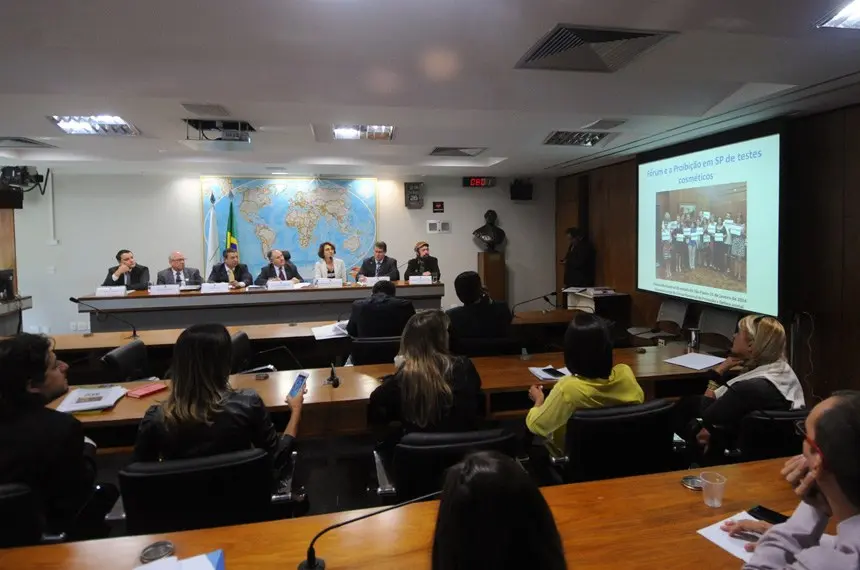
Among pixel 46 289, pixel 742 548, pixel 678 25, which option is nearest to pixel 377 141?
pixel 678 25

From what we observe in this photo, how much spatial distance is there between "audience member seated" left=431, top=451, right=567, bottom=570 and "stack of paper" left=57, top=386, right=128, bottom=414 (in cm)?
227

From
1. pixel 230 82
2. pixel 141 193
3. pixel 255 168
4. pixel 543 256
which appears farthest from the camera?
pixel 543 256

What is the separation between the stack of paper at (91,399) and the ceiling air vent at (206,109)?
2208mm

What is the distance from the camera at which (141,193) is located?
24.4ft

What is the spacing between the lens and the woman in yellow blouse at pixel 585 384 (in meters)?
2.00

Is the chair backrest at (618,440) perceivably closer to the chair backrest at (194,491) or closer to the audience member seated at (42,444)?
the chair backrest at (194,491)

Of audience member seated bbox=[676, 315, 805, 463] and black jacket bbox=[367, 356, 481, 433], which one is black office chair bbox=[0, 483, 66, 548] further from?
audience member seated bbox=[676, 315, 805, 463]

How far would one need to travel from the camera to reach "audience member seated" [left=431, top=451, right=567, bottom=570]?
27.9 inches

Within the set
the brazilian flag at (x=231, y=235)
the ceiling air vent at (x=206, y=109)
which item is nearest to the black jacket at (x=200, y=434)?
the ceiling air vent at (x=206, y=109)

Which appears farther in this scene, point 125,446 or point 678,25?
point 125,446

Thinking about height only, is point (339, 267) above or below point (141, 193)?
below

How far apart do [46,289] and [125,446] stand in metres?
6.38

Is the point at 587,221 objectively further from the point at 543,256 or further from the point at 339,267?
the point at 339,267

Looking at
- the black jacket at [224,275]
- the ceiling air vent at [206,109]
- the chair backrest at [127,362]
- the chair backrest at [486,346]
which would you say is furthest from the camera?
the black jacket at [224,275]
